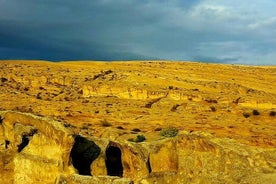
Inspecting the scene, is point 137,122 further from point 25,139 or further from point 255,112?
point 25,139

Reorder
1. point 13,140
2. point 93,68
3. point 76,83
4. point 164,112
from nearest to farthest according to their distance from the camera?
1. point 13,140
2. point 164,112
3. point 76,83
4. point 93,68

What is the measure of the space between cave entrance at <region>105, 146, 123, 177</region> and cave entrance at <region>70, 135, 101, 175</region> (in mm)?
532

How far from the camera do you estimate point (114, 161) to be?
21.5m

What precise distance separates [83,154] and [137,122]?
3425 cm

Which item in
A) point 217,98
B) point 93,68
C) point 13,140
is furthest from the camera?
point 93,68

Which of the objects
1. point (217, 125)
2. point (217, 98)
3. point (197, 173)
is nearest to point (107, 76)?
point (217, 98)

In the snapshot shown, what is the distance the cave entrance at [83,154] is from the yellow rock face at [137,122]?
39 mm

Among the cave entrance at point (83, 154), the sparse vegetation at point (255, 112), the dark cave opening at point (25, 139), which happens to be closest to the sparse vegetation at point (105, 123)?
the sparse vegetation at point (255, 112)

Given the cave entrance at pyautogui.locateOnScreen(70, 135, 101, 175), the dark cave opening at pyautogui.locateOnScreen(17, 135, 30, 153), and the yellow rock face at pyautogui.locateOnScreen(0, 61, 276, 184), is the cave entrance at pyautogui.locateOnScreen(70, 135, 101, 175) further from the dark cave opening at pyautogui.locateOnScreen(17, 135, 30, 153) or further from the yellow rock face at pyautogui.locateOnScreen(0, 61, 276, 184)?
the dark cave opening at pyautogui.locateOnScreen(17, 135, 30, 153)

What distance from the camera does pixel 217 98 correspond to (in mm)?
70188

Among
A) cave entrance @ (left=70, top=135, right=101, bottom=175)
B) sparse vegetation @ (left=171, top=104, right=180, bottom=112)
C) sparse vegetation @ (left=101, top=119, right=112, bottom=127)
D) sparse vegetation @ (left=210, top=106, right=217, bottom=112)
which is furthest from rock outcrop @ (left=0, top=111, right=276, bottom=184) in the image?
sparse vegetation @ (left=210, top=106, right=217, bottom=112)

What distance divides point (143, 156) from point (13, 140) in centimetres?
508

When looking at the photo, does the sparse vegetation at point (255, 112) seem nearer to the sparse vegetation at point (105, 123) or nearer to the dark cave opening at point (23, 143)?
the sparse vegetation at point (105, 123)

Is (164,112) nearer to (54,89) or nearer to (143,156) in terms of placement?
(54,89)
